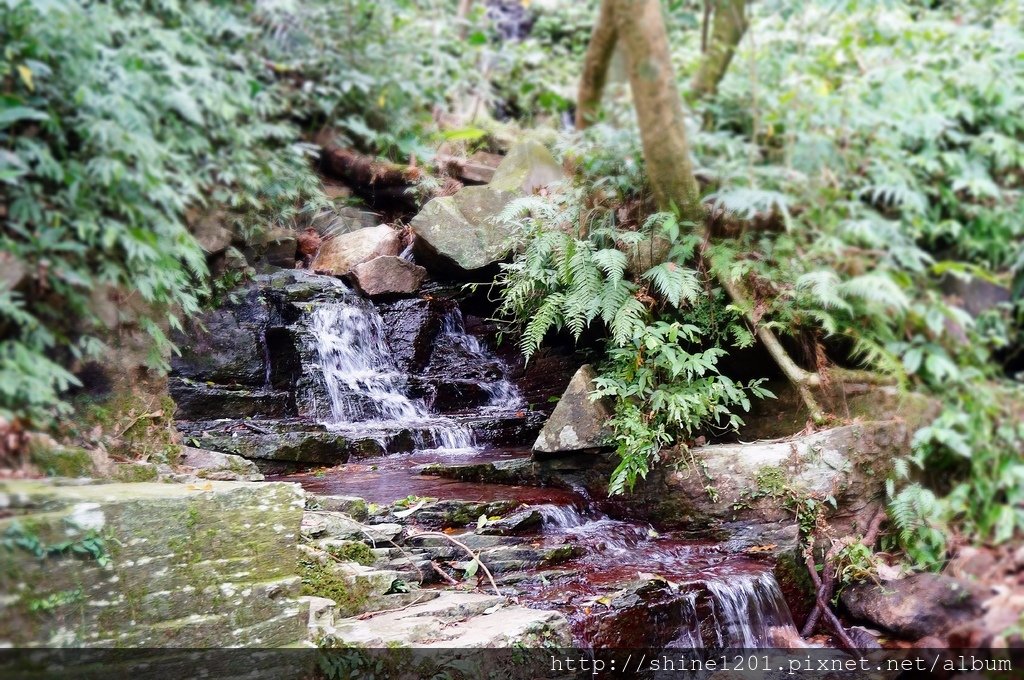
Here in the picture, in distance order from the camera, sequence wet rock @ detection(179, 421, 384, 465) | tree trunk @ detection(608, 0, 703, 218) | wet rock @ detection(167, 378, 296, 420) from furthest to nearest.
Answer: wet rock @ detection(167, 378, 296, 420)
wet rock @ detection(179, 421, 384, 465)
tree trunk @ detection(608, 0, 703, 218)

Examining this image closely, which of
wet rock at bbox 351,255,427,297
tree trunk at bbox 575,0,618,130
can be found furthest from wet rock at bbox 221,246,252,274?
tree trunk at bbox 575,0,618,130

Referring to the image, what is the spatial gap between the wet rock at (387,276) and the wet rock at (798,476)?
4.57 meters

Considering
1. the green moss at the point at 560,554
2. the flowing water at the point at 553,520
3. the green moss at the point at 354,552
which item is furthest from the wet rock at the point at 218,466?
the green moss at the point at 560,554

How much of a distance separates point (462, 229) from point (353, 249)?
152 centimetres

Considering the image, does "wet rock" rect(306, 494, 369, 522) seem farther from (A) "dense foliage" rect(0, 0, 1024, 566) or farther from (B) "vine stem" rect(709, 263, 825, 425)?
(B) "vine stem" rect(709, 263, 825, 425)

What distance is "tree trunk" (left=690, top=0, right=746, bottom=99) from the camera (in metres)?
7.55

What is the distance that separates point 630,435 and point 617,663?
1.81 meters

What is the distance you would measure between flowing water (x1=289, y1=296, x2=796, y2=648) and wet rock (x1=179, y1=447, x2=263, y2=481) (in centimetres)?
51

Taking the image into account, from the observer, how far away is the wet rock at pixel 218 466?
192 inches

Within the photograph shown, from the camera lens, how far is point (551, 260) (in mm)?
5953

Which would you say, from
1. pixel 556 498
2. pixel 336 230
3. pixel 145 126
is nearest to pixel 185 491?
pixel 145 126

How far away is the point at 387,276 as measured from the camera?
840 centimetres

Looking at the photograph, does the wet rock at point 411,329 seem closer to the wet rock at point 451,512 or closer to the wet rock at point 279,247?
the wet rock at point 279,247

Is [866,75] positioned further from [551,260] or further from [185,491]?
[185,491]
